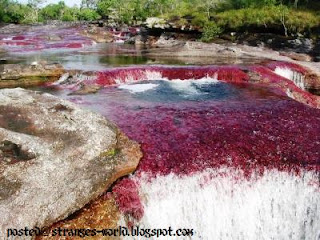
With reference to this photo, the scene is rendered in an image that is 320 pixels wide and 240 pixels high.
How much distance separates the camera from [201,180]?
12.4 metres

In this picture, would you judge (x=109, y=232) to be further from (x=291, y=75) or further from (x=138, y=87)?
(x=291, y=75)

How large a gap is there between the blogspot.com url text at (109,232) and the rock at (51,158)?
151 millimetres

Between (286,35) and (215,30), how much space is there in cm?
1160

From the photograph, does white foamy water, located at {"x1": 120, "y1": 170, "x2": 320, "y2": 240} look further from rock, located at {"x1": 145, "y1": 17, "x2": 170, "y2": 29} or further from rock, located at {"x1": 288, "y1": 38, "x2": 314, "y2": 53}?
rock, located at {"x1": 145, "y1": 17, "x2": 170, "y2": 29}

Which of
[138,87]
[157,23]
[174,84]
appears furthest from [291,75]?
[157,23]

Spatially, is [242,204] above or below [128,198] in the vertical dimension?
below

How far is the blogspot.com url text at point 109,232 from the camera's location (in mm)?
8822

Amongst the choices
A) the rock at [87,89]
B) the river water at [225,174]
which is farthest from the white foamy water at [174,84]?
the river water at [225,174]

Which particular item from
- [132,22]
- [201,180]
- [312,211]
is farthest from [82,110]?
[132,22]

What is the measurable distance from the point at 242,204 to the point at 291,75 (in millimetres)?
24066

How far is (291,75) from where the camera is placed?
33.5 metres

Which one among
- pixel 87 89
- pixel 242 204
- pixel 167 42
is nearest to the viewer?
pixel 242 204

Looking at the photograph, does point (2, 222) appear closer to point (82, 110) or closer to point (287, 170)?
point (82, 110)

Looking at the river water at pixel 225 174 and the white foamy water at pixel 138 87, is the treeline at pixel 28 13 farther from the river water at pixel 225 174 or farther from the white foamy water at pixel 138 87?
the river water at pixel 225 174
